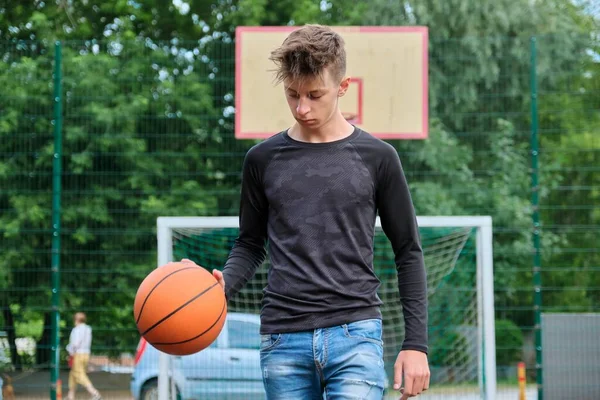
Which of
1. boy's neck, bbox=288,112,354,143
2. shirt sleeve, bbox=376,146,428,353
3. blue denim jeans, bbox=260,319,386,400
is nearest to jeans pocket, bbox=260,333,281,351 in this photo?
blue denim jeans, bbox=260,319,386,400

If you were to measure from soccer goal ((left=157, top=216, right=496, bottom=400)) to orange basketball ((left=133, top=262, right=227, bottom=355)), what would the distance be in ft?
14.2

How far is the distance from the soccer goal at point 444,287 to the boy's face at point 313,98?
14.8 feet

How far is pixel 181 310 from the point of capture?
2.67 m

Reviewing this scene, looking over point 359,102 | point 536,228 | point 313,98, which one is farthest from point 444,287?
point 313,98

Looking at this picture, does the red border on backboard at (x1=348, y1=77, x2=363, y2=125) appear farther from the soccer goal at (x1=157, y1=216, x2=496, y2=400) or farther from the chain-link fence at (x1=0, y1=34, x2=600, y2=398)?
the soccer goal at (x1=157, y1=216, x2=496, y2=400)

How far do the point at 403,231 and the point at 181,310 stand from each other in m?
0.68

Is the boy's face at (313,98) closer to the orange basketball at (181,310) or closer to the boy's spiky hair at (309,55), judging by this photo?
the boy's spiky hair at (309,55)

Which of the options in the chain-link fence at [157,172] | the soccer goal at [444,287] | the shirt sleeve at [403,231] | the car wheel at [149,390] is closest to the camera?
the shirt sleeve at [403,231]

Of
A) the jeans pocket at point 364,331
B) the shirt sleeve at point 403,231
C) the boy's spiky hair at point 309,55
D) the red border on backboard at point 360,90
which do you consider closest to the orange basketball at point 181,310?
the jeans pocket at point 364,331

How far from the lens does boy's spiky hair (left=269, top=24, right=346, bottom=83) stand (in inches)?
101

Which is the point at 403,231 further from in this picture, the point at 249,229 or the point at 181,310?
the point at 181,310

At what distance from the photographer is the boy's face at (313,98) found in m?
A: 2.57

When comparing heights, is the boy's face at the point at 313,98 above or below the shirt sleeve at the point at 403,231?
above

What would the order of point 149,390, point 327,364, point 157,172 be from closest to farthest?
point 327,364 < point 149,390 < point 157,172
